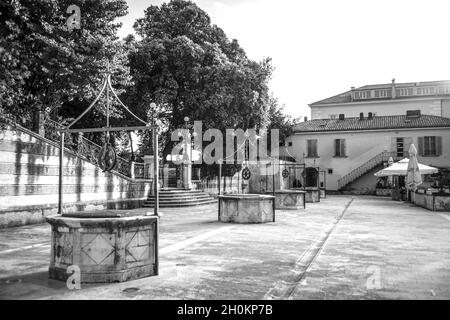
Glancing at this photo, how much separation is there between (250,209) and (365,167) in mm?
27430

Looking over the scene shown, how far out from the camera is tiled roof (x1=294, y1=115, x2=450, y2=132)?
3656cm

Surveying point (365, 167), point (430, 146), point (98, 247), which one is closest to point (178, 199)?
Result: point (98, 247)

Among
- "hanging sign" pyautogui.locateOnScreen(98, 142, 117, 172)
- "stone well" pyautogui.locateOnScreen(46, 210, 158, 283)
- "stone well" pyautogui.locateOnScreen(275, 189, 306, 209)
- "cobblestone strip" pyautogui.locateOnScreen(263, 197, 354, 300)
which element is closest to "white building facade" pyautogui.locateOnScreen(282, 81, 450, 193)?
"stone well" pyautogui.locateOnScreen(275, 189, 306, 209)

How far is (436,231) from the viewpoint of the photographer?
1134 centimetres

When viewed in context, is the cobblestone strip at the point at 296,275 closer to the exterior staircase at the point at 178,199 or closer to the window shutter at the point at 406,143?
the exterior staircase at the point at 178,199

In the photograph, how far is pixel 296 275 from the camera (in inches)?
240

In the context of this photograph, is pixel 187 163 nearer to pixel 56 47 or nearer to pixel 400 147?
pixel 56 47

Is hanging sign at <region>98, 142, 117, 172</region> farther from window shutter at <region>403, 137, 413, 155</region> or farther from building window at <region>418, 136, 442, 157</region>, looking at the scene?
building window at <region>418, 136, 442, 157</region>

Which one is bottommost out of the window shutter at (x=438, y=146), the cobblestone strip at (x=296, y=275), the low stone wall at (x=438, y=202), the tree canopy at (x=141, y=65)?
the cobblestone strip at (x=296, y=275)

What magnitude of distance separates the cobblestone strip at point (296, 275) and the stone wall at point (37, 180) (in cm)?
933

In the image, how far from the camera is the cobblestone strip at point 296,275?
198 inches

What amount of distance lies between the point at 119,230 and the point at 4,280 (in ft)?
6.23

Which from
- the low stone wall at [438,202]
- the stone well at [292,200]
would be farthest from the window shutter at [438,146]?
the stone well at [292,200]
